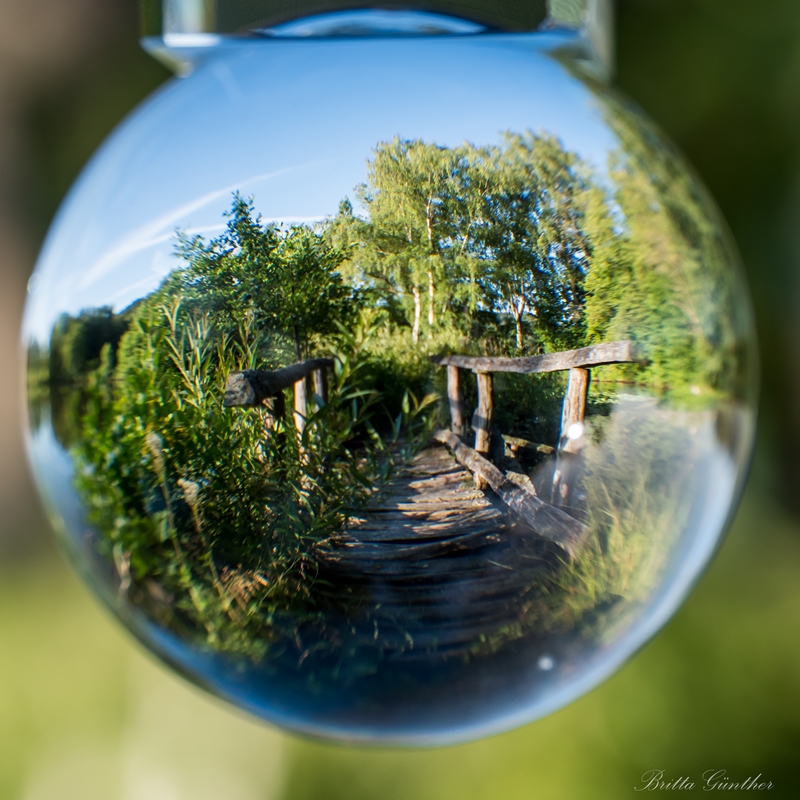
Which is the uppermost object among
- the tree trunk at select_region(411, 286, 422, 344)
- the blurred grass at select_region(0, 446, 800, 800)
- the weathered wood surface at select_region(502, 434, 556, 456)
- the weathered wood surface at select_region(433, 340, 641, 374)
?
the tree trunk at select_region(411, 286, 422, 344)

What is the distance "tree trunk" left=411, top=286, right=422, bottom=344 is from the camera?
50 cm

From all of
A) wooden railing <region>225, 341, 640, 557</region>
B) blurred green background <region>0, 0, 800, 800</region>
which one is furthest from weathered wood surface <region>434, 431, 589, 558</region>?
blurred green background <region>0, 0, 800, 800</region>

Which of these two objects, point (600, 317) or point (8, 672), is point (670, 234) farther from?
point (8, 672)

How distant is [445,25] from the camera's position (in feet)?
2.11

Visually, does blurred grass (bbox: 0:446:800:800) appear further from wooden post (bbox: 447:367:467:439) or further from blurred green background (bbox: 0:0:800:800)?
wooden post (bbox: 447:367:467:439)

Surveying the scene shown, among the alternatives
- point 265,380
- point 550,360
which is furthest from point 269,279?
point 550,360

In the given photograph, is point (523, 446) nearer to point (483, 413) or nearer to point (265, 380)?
point (483, 413)

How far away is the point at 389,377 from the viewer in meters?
0.51

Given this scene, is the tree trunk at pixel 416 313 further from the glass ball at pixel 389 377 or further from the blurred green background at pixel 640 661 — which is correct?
the blurred green background at pixel 640 661

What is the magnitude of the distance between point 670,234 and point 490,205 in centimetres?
15

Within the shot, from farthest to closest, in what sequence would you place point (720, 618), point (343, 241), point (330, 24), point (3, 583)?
point (3, 583) < point (720, 618) < point (330, 24) < point (343, 241)

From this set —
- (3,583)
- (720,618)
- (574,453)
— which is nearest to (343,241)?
(574,453)

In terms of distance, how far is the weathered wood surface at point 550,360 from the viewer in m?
0.50

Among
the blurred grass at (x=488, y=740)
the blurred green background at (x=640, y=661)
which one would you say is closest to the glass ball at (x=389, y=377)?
the blurred grass at (x=488, y=740)
